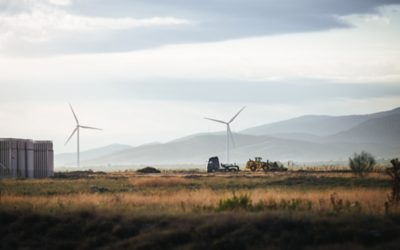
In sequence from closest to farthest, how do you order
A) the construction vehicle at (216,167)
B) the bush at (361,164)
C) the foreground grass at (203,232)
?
the foreground grass at (203,232) → the bush at (361,164) → the construction vehicle at (216,167)

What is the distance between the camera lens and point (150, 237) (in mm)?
30016

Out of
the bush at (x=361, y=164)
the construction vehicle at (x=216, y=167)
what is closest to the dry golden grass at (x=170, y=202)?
the bush at (x=361, y=164)

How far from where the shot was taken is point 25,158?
88.8 meters

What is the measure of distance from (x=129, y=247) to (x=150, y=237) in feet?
2.82

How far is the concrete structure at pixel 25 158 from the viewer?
86250mm

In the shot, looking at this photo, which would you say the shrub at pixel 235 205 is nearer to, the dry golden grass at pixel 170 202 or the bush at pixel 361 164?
the dry golden grass at pixel 170 202

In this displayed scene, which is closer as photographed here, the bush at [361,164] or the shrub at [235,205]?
the shrub at [235,205]

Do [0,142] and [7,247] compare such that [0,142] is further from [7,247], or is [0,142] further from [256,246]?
[256,246]

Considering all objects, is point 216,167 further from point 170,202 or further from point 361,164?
point 170,202

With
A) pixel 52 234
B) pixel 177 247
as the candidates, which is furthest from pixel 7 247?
pixel 177 247

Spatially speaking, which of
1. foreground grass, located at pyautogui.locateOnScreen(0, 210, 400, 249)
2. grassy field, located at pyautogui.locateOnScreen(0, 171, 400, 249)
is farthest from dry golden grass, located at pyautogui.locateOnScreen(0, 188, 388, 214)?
foreground grass, located at pyautogui.locateOnScreen(0, 210, 400, 249)

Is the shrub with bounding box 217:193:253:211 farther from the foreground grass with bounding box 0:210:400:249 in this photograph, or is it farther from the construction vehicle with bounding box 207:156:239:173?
the construction vehicle with bounding box 207:156:239:173

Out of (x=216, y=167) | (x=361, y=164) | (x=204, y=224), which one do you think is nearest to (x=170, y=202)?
(x=204, y=224)

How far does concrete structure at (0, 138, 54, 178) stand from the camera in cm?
8625
